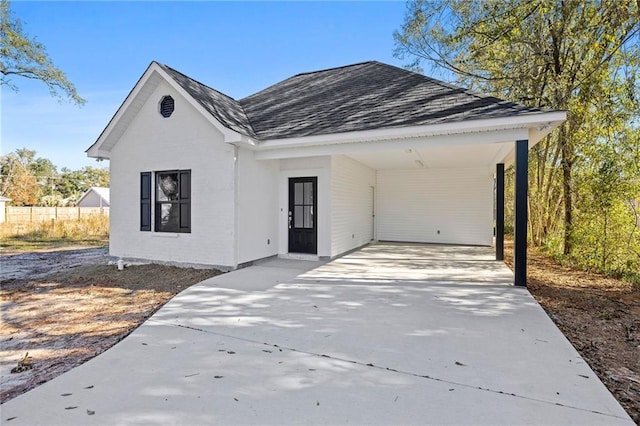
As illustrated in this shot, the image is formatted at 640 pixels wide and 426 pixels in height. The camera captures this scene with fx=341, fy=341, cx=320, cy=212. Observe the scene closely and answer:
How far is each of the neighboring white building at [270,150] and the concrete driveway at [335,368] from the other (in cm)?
283

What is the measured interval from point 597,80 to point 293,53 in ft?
29.8

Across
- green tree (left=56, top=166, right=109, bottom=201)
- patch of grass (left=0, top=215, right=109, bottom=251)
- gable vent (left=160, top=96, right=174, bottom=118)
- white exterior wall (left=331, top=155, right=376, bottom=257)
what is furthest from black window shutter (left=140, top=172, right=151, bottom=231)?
green tree (left=56, top=166, right=109, bottom=201)

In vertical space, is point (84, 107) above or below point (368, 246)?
above

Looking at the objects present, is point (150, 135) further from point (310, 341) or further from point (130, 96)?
point (310, 341)

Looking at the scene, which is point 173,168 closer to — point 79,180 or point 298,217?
point 298,217

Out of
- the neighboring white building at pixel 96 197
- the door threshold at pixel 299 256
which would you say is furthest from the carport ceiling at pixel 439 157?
the neighboring white building at pixel 96 197

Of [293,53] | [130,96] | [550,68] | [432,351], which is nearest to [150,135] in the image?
[130,96]

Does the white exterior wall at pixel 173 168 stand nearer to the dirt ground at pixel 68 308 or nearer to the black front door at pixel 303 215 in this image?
the dirt ground at pixel 68 308

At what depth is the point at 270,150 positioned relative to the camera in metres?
8.20

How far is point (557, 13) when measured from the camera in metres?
8.02

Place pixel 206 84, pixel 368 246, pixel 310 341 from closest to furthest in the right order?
pixel 310 341 < pixel 206 84 < pixel 368 246

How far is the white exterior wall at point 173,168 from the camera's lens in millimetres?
7625

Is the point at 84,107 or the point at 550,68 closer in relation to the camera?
the point at 550,68

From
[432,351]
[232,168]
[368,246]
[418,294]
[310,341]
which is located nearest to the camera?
[432,351]
